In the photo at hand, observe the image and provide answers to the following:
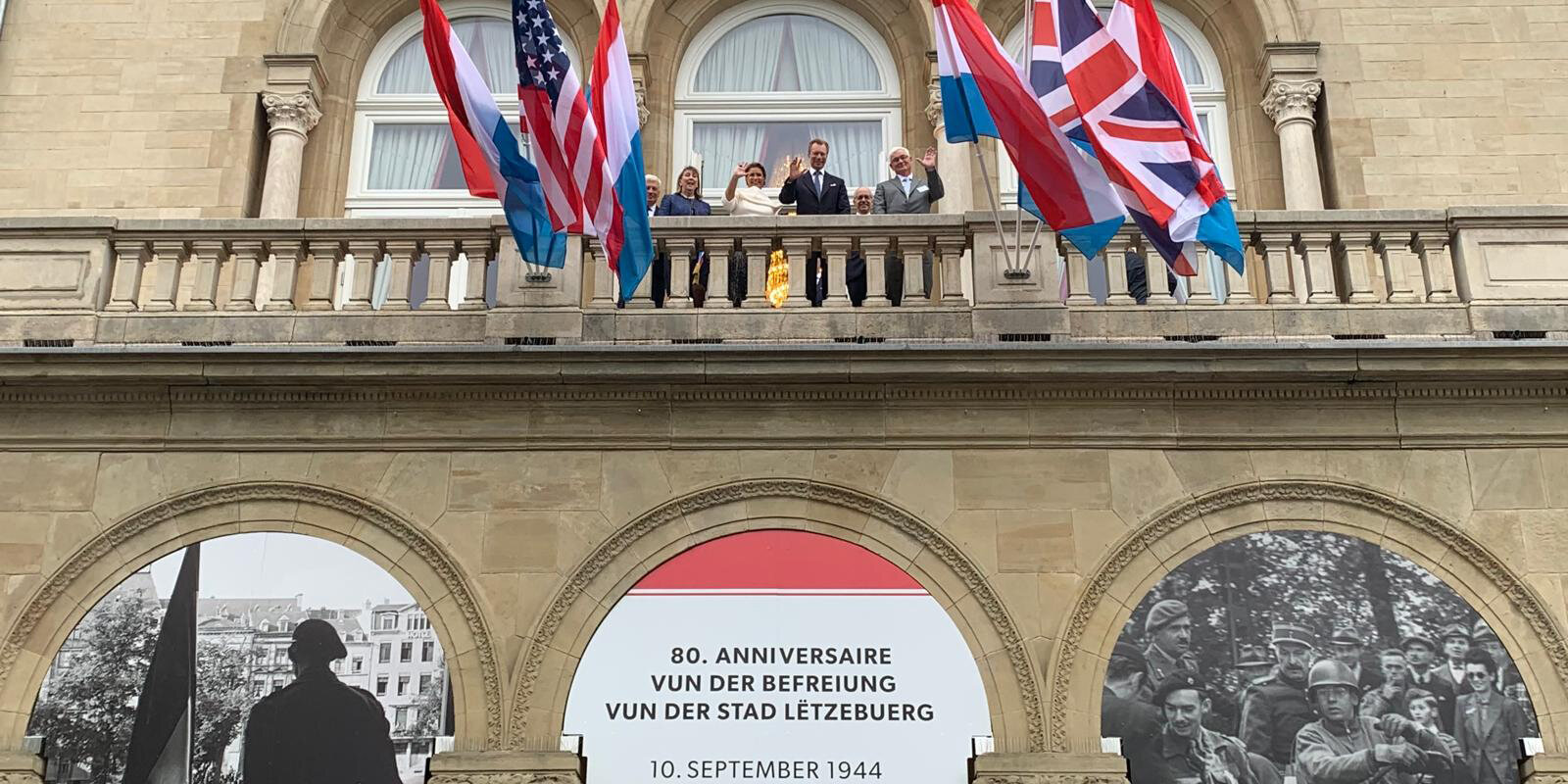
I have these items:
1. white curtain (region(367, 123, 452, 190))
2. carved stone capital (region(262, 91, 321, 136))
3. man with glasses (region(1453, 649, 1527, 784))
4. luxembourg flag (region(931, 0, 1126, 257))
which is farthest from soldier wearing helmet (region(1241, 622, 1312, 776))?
carved stone capital (region(262, 91, 321, 136))

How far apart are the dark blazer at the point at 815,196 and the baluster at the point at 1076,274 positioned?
80.2 inches

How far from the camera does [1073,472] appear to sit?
42.7 ft

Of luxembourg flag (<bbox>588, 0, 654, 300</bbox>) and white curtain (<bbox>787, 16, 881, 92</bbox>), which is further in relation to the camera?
white curtain (<bbox>787, 16, 881, 92</bbox>)

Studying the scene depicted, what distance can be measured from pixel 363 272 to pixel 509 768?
4.34 meters

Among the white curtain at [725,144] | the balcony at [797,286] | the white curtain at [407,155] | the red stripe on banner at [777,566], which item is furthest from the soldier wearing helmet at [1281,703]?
the white curtain at [407,155]

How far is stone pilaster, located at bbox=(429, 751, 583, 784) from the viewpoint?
12.0 m

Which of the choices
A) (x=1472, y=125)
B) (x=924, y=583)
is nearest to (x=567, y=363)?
(x=924, y=583)

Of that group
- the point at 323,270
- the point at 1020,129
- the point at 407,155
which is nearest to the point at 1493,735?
the point at 1020,129

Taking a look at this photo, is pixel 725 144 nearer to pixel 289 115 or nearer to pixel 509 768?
pixel 289 115

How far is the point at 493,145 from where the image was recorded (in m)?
13.3

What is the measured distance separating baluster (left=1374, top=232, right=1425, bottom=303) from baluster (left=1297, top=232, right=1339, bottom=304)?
40 centimetres

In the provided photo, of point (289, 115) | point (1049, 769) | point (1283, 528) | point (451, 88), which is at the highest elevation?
point (289, 115)

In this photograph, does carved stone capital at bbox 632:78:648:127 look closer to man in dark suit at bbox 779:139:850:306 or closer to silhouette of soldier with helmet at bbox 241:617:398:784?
man in dark suit at bbox 779:139:850:306

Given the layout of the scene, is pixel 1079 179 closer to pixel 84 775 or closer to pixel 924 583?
pixel 924 583
